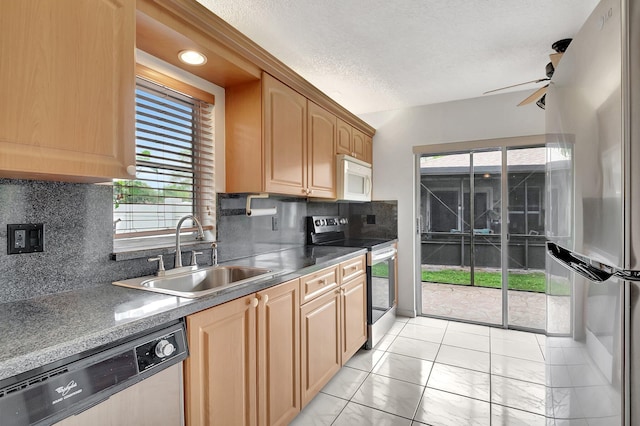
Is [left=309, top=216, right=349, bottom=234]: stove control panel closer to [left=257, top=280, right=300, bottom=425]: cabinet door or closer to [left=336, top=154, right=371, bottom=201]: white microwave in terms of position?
[left=336, top=154, right=371, bottom=201]: white microwave

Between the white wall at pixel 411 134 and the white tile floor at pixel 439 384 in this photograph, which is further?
the white wall at pixel 411 134

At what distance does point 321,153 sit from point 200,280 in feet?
4.76

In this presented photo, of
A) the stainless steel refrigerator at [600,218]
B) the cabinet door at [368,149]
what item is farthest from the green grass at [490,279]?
the stainless steel refrigerator at [600,218]

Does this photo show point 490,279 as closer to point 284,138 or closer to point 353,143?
point 353,143

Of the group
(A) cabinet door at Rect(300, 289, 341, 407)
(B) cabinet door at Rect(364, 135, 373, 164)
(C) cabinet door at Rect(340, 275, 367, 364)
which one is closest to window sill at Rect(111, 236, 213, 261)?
(A) cabinet door at Rect(300, 289, 341, 407)

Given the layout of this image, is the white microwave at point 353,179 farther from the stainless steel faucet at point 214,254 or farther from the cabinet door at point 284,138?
the stainless steel faucet at point 214,254

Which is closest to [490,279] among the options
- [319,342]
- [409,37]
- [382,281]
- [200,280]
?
[382,281]

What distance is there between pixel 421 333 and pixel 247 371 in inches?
89.3

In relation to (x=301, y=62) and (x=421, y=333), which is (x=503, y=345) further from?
(x=301, y=62)

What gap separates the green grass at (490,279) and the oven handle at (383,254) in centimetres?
65

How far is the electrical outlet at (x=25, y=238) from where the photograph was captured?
1173mm

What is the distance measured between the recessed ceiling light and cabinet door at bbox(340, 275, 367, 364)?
1.74m

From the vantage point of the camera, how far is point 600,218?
86 cm

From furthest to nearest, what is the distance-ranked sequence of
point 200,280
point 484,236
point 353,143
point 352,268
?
point 484,236, point 353,143, point 352,268, point 200,280
